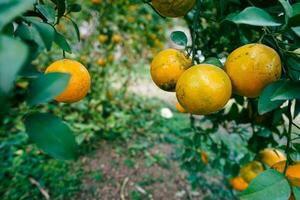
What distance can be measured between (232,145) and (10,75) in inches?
116

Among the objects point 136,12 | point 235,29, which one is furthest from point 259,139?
point 136,12

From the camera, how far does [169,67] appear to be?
2.44 ft

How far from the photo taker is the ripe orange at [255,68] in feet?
2.02

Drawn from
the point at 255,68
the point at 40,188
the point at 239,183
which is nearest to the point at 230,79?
the point at 255,68

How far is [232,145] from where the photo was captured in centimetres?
307

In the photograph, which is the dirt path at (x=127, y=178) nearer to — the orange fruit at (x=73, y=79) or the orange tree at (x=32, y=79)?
the orange fruit at (x=73, y=79)

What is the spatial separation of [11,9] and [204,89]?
0.38 meters

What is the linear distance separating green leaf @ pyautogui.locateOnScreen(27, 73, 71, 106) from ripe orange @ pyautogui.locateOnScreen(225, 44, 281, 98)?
36 centimetres

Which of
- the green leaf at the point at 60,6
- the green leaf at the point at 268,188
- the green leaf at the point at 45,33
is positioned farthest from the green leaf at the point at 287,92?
the green leaf at the point at 60,6

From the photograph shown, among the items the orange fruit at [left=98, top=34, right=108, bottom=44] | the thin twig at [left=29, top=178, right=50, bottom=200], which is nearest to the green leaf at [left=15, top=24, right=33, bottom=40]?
the thin twig at [left=29, top=178, right=50, bottom=200]

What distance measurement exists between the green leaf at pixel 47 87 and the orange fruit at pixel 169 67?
38 cm

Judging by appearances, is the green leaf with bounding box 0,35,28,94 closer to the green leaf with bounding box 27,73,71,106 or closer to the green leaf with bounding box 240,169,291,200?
the green leaf with bounding box 27,73,71,106

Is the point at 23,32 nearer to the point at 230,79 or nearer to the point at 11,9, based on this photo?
the point at 11,9

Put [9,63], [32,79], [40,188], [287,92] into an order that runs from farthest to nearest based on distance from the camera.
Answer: [40,188] → [287,92] → [32,79] → [9,63]
